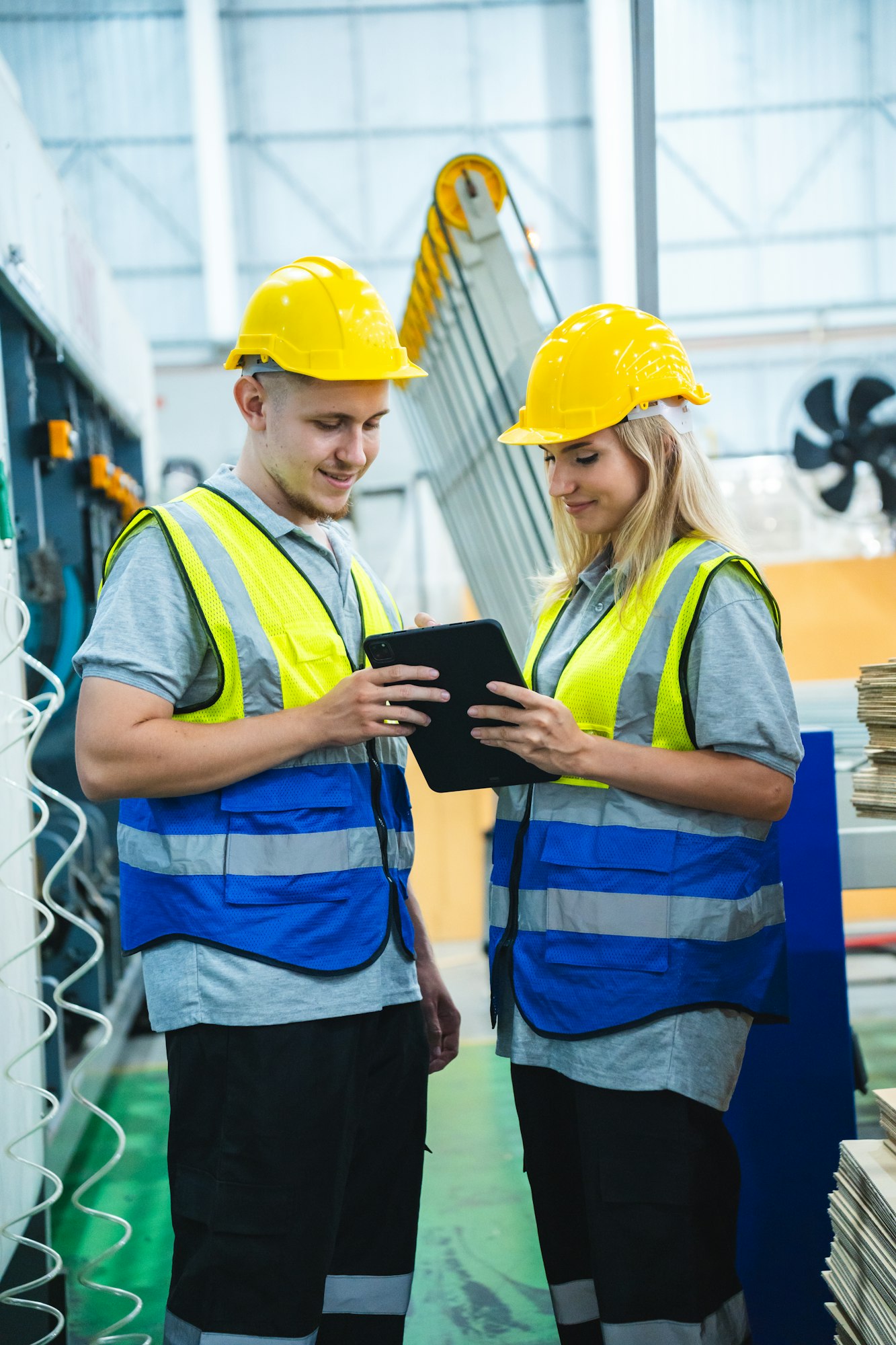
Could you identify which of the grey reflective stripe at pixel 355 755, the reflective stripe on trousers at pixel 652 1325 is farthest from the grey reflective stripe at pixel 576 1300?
the grey reflective stripe at pixel 355 755

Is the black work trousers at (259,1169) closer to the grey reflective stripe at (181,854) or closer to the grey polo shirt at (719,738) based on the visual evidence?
the grey reflective stripe at (181,854)

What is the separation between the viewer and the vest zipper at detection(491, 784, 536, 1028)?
176 centimetres

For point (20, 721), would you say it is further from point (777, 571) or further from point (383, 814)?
point (777, 571)

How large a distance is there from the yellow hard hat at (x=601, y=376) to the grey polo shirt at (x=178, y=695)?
23.9 inches

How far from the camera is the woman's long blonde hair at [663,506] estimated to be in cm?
171

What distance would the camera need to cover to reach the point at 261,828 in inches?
62.8

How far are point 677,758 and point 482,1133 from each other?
2.50 metres

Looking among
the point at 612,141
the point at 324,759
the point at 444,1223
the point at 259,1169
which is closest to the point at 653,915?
the point at 324,759

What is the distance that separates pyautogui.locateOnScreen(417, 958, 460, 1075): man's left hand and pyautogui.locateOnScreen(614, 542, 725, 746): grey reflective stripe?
0.57 meters

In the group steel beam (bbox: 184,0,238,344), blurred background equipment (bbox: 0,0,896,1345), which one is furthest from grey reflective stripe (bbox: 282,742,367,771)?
steel beam (bbox: 184,0,238,344)

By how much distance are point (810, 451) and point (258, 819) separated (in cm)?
487

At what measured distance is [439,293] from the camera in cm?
339

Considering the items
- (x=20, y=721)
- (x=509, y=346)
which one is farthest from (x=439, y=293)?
(x=20, y=721)

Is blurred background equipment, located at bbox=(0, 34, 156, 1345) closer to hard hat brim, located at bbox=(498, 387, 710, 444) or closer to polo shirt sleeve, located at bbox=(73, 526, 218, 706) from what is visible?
polo shirt sleeve, located at bbox=(73, 526, 218, 706)
